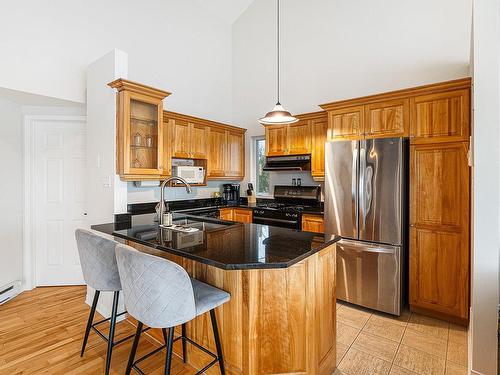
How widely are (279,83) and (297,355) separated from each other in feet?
13.7

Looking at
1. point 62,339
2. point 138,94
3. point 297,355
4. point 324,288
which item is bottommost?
point 62,339

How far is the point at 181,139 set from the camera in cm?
411

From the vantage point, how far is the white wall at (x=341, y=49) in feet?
10.8

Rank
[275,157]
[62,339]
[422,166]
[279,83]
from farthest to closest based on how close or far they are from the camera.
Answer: [279,83] → [275,157] → [422,166] → [62,339]

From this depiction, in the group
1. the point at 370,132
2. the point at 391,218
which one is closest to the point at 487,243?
the point at 391,218

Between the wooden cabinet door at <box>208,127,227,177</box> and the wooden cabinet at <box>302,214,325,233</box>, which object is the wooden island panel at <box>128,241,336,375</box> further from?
the wooden cabinet door at <box>208,127,227,177</box>

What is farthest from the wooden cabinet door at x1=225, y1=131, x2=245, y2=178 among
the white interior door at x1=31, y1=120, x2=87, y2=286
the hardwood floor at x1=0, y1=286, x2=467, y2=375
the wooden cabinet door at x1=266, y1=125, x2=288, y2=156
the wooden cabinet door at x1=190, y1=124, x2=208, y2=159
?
the hardwood floor at x1=0, y1=286, x2=467, y2=375

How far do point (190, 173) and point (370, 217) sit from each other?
102 inches

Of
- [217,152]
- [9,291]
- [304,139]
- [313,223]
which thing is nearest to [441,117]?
[304,139]

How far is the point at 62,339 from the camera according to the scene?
2451 mm

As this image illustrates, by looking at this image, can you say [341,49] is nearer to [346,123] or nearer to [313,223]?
[346,123]

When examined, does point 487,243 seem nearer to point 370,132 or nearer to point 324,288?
point 324,288

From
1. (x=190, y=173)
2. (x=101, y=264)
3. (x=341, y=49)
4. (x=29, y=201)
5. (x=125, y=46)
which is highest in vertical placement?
(x=341, y=49)

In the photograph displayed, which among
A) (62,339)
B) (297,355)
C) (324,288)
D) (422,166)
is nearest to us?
(297,355)
